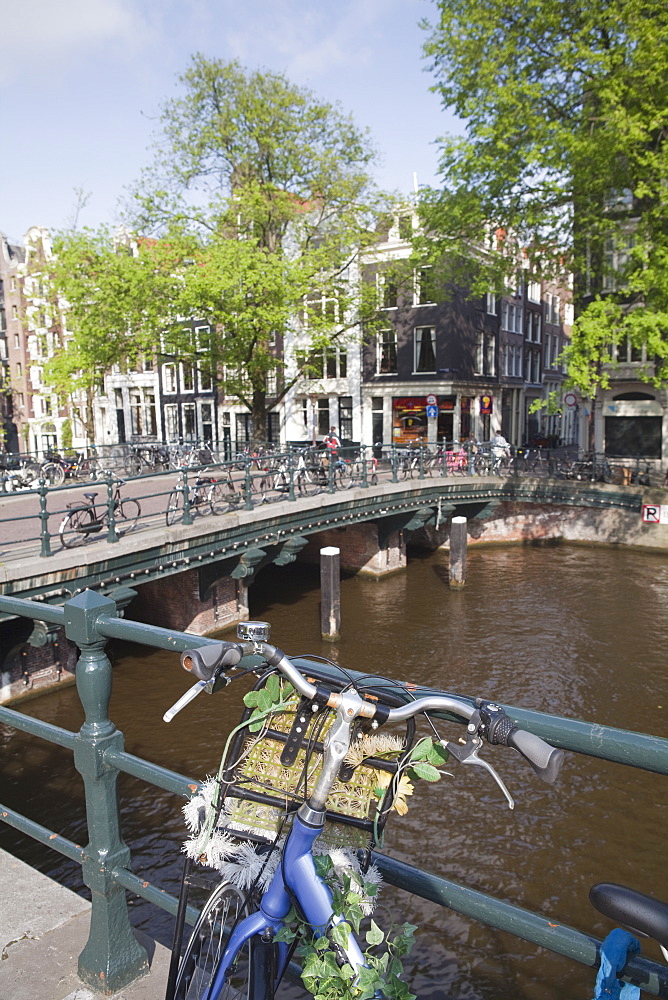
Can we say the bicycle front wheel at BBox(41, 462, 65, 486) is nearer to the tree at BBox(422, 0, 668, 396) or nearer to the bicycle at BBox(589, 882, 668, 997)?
the tree at BBox(422, 0, 668, 396)

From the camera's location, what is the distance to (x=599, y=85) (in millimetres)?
17391

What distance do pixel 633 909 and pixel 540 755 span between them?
29 centimetres

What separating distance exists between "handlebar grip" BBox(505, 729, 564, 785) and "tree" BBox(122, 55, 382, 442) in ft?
65.6

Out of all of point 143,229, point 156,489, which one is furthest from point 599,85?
point 156,489

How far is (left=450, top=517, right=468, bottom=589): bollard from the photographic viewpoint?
18.9m

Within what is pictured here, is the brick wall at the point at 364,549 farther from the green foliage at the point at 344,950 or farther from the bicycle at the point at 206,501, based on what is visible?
the green foliage at the point at 344,950

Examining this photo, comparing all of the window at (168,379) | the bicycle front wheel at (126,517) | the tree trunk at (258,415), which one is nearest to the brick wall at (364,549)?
the tree trunk at (258,415)

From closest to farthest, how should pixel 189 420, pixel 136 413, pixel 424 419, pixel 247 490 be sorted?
pixel 247 490 < pixel 424 419 < pixel 189 420 < pixel 136 413

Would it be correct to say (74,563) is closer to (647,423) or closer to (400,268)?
(400,268)

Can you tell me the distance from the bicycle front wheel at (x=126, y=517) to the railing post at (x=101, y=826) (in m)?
9.05

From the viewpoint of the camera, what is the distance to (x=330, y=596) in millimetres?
15070

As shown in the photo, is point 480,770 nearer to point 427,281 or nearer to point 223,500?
point 223,500

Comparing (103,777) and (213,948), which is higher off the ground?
(103,777)

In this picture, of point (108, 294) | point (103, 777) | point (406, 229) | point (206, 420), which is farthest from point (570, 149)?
point (206, 420)
